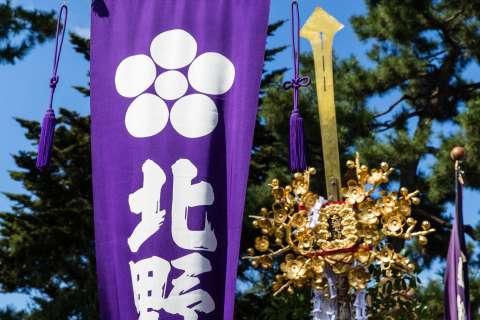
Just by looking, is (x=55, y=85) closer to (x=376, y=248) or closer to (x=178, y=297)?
(x=178, y=297)

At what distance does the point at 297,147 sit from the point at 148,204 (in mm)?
1124

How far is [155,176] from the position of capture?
4.25m

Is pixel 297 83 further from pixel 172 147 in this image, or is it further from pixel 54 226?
pixel 54 226

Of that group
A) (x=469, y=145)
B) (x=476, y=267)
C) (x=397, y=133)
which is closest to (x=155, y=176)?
(x=469, y=145)

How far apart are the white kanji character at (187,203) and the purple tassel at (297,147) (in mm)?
793

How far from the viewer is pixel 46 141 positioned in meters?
4.89

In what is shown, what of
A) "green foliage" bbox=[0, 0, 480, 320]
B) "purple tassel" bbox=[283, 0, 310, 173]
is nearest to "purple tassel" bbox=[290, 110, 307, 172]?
"purple tassel" bbox=[283, 0, 310, 173]

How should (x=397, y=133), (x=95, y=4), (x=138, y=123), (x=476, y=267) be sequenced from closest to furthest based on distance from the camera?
(x=138, y=123), (x=95, y=4), (x=397, y=133), (x=476, y=267)

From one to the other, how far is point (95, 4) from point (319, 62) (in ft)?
5.41

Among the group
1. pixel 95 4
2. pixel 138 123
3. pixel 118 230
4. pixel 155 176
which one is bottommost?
pixel 118 230

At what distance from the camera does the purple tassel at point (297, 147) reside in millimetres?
4781

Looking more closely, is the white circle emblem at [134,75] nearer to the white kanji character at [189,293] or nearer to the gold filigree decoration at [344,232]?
the white kanji character at [189,293]

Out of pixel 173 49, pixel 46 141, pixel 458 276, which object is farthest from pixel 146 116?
pixel 458 276

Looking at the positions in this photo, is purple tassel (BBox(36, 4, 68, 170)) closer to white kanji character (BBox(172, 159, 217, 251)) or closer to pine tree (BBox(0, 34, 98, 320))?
white kanji character (BBox(172, 159, 217, 251))
